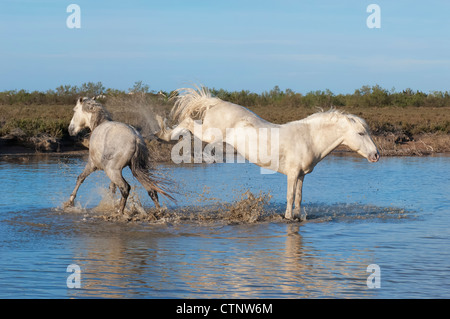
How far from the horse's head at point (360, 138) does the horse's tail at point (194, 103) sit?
2.17 meters

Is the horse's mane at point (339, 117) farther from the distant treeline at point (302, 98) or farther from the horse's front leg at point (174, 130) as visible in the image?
the distant treeline at point (302, 98)

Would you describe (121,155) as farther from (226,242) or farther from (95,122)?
(226,242)

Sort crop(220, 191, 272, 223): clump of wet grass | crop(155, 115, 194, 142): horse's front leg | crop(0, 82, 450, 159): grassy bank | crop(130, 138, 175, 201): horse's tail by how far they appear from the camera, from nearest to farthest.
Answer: crop(155, 115, 194, 142): horse's front leg < crop(130, 138, 175, 201): horse's tail < crop(220, 191, 272, 223): clump of wet grass < crop(0, 82, 450, 159): grassy bank

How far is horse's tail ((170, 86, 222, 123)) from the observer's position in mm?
10258

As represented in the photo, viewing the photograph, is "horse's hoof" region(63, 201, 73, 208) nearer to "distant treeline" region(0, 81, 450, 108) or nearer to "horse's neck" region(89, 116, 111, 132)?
"horse's neck" region(89, 116, 111, 132)

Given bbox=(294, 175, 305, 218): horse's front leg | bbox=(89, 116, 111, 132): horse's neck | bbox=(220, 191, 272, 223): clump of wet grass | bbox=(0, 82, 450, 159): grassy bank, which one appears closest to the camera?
bbox=(294, 175, 305, 218): horse's front leg

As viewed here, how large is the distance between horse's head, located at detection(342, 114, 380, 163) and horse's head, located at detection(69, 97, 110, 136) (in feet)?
13.5

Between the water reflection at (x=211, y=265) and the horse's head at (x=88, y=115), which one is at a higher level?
the horse's head at (x=88, y=115)

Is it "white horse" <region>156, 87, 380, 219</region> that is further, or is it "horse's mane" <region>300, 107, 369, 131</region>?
"horse's mane" <region>300, 107, 369, 131</region>

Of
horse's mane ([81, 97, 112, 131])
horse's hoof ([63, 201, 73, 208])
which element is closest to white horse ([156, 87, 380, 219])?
horse's mane ([81, 97, 112, 131])

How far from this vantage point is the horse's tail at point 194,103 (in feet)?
33.7

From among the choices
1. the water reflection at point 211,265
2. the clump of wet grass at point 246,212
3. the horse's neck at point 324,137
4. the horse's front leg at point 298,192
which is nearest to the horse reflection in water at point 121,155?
the water reflection at point 211,265
